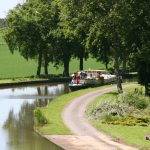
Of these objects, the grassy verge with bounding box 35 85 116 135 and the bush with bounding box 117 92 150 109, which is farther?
the bush with bounding box 117 92 150 109

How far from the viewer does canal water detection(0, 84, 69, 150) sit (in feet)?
99.1

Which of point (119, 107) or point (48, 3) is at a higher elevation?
point (48, 3)

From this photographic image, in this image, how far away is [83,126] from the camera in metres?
35.0

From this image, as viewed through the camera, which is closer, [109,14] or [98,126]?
[98,126]

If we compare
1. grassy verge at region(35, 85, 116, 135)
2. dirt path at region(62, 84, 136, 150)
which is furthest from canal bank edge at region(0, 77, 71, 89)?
grassy verge at region(35, 85, 116, 135)

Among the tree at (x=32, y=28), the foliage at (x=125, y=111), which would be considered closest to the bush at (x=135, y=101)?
the foliage at (x=125, y=111)

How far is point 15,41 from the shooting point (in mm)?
85000

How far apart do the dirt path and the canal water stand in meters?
2.38

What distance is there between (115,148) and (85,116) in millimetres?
11834

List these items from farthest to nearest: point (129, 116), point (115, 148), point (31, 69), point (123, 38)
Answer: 1. point (31, 69)
2. point (123, 38)
3. point (129, 116)
4. point (115, 148)

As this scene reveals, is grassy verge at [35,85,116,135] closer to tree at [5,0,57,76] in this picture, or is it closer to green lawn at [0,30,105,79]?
tree at [5,0,57,76]

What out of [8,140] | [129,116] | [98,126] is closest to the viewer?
[8,140]

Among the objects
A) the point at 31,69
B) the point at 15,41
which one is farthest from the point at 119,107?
the point at 31,69

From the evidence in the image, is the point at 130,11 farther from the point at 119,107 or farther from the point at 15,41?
the point at 15,41
